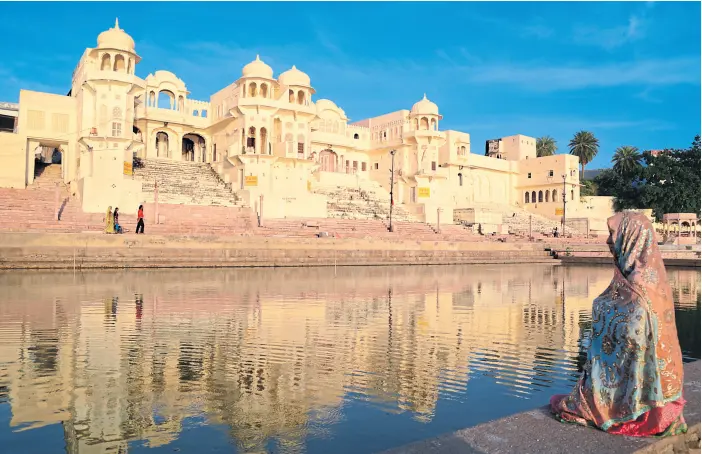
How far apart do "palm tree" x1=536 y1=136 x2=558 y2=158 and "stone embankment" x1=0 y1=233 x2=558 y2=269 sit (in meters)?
50.1

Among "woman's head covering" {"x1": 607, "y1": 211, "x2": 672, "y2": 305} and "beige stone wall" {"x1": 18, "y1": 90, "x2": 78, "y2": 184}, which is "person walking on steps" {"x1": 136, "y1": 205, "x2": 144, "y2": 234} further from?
"woman's head covering" {"x1": 607, "y1": 211, "x2": 672, "y2": 305}

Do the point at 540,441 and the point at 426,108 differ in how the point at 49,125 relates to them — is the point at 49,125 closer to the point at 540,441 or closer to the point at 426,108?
the point at 426,108

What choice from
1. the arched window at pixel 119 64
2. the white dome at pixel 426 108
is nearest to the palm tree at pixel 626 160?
the white dome at pixel 426 108

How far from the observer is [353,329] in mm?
9938

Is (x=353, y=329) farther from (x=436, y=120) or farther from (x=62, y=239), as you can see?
(x=436, y=120)

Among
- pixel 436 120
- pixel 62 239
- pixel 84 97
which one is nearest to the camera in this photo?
pixel 62 239

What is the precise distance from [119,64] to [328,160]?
22708mm

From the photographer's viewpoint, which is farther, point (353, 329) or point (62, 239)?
point (62, 239)

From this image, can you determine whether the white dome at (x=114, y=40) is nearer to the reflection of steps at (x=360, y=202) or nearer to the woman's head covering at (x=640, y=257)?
the reflection of steps at (x=360, y=202)

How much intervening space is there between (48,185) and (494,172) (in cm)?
4586

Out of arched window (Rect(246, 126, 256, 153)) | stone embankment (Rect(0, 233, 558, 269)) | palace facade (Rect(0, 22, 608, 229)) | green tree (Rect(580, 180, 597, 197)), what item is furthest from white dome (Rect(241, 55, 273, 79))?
green tree (Rect(580, 180, 597, 197))

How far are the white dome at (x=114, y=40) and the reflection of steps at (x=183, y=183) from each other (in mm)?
7661

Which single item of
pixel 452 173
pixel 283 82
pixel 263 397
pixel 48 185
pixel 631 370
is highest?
pixel 283 82

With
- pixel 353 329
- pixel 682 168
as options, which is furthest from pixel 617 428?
pixel 682 168
